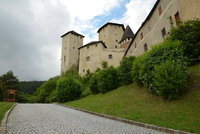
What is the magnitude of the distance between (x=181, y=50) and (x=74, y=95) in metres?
16.9

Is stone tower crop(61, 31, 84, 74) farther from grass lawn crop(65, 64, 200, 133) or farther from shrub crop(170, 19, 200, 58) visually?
grass lawn crop(65, 64, 200, 133)

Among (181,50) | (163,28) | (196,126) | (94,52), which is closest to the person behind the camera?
(196,126)

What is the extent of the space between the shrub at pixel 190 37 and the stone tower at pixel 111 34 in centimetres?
4442

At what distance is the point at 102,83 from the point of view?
67.1 ft

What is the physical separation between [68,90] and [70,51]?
38.6 metres

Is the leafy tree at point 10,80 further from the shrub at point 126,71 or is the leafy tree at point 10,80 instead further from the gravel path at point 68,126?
the gravel path at point 68,126

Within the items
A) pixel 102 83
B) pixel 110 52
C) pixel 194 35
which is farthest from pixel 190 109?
pixel 110 52

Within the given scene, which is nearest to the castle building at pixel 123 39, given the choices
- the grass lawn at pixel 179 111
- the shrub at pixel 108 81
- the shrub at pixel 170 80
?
the shrub at pixel 108 81

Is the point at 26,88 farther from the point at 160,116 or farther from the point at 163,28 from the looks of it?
the point at 160,116

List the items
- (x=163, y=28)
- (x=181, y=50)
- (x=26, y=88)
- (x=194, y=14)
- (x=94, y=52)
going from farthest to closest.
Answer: (x=26, y=88), (x=94, y=52), (x=163, y=28), (x=194, y=14), (x=181, y=50)

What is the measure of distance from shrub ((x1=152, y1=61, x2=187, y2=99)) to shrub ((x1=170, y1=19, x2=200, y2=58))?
2669 mm

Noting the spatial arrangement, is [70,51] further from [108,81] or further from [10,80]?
[108,81]

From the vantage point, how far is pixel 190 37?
11.8 metres

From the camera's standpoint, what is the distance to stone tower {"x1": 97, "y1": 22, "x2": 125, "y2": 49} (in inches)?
2237
